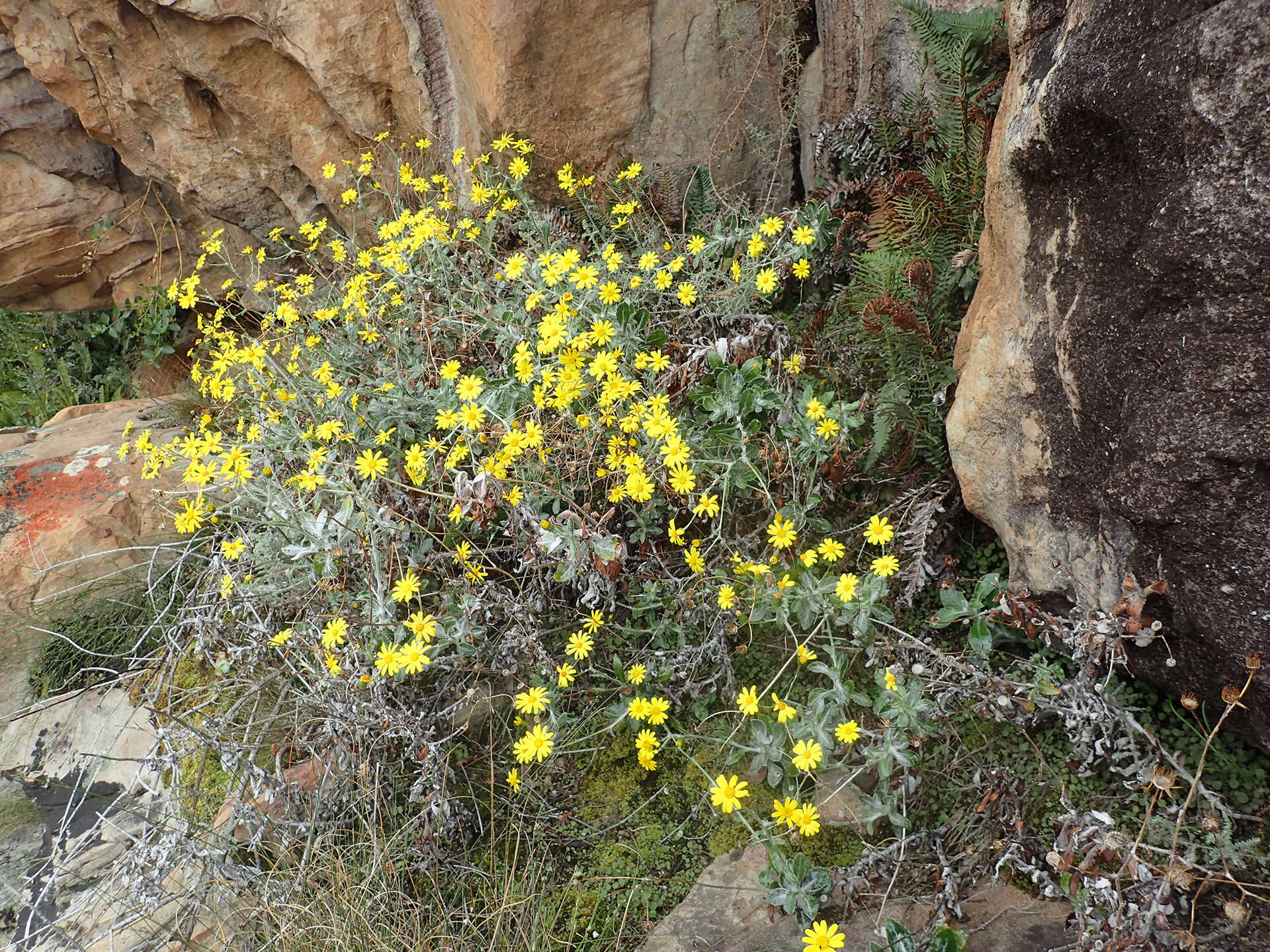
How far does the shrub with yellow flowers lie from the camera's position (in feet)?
7.39

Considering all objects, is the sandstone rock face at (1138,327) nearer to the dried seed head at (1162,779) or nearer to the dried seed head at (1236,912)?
the dried seed head at (1162,779)

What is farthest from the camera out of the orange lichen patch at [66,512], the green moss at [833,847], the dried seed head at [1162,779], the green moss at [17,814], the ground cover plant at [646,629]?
the orange lichen patch at [66,512]

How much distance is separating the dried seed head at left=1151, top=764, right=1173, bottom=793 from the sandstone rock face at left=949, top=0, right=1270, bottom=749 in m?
0.23

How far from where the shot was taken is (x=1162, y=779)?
5.64ft

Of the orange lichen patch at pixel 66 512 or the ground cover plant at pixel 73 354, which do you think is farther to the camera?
the ground cover plant at pixel 73 354

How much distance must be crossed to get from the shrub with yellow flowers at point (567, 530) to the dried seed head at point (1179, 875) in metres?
0.56

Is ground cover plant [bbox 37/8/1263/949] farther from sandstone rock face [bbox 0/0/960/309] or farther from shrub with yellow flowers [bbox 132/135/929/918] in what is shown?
sandstone rock face [bbox 0/0/960/309]

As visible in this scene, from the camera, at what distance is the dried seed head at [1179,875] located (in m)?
1.58

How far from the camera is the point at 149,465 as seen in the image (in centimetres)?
294

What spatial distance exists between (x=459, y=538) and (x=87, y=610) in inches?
70.1

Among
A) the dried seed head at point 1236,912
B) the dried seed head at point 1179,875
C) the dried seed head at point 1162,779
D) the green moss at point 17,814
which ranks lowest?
the green moss at point 17,814

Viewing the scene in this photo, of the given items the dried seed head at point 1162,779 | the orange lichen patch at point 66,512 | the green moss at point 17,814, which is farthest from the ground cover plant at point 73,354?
the dried seed head at point 1162,779

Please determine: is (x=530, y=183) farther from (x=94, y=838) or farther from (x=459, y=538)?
(x=94, y=838)

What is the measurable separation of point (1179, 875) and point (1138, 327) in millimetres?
1082
